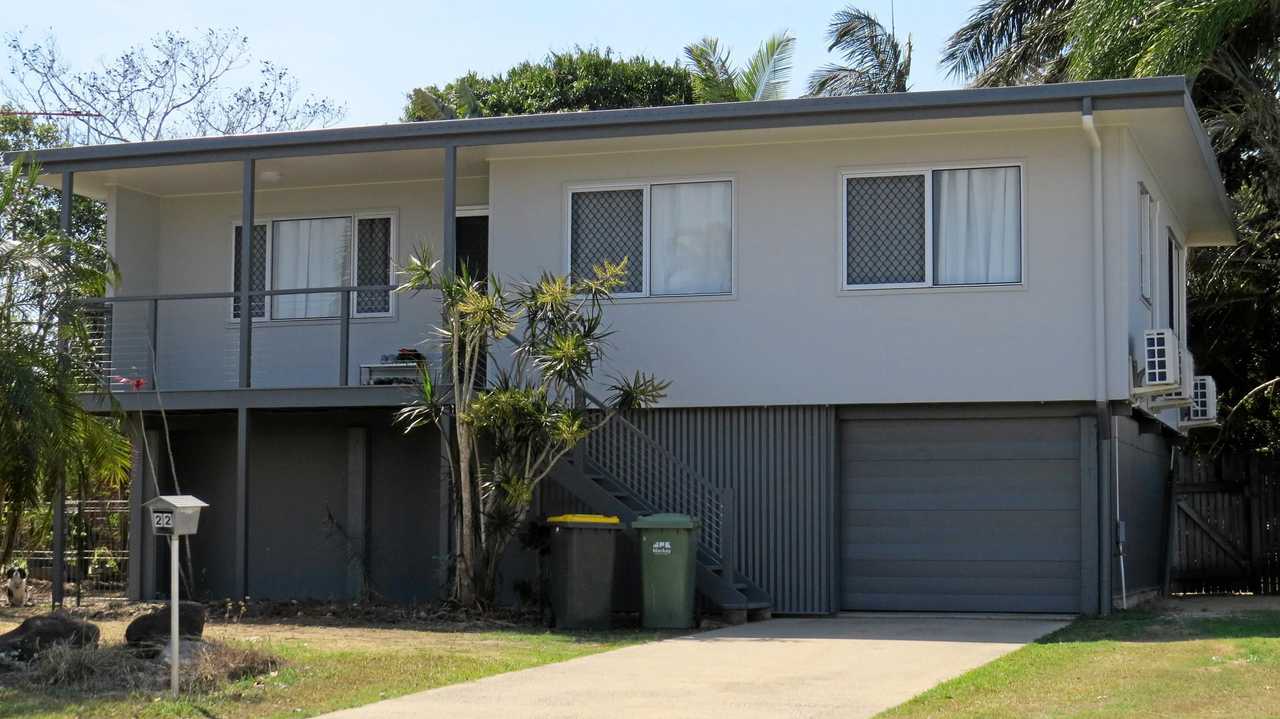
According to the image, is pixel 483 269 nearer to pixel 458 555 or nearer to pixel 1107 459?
pixel 458 555

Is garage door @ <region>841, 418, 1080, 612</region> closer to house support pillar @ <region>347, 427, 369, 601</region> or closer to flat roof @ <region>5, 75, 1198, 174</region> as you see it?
flat roof @ <region>5, 75, 1198, 174</region>

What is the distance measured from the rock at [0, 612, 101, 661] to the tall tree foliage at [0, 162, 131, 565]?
6.55 ft

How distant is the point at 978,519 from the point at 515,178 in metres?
6.03

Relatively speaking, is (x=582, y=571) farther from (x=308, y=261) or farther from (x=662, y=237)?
(x=308, y=261)

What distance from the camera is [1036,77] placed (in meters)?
26.8

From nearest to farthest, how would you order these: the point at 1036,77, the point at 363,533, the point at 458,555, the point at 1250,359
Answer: the point at 458,555
the point at 363,533
the point at 1250,359
the point at 1036,77

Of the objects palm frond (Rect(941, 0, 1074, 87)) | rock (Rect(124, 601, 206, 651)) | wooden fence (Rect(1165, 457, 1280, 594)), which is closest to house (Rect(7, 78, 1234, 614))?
wooden fence (Rect(1165, 457, 1280, 594))

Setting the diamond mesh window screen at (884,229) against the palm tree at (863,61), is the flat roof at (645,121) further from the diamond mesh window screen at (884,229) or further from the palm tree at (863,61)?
the palm tree at (863,61)

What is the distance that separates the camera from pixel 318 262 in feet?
62.1

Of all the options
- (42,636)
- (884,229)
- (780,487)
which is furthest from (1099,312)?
(42,636)

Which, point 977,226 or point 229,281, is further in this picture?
point 229,281

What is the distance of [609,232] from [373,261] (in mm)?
3492

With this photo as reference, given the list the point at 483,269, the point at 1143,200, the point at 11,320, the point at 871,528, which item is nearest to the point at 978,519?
the point at 871,528

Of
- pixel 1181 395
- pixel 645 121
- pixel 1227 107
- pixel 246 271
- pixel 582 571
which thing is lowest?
pixel 582 571
